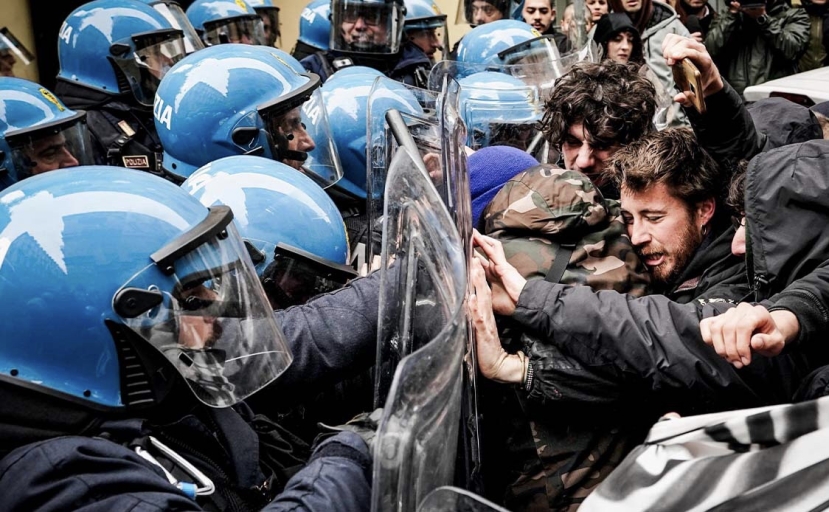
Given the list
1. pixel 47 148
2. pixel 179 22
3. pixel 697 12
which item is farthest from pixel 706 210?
pixel 697 12

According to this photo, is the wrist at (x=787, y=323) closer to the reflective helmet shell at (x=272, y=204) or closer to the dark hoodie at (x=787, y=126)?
the dark hoodie at (x=787, y=126)

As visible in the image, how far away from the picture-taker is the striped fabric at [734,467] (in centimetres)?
97

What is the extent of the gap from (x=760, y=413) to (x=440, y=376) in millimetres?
399

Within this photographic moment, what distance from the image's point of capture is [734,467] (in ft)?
3.36

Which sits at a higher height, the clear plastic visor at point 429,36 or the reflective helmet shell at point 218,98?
the reflective helmet shell at point 218,98

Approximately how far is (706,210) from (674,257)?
196 millimetres

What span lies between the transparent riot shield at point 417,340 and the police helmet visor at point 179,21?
4149 millimetres

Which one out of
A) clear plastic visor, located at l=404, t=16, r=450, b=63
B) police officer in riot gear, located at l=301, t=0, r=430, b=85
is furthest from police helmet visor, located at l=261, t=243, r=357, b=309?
clear plastic visor, located at l=404, t=16, r=450, b=63

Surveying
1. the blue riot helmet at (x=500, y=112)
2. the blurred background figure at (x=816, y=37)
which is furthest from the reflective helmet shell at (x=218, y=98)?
the blurred background figure at (x=816, y=37)

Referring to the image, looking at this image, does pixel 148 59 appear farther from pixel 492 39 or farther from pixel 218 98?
pixel 492 39

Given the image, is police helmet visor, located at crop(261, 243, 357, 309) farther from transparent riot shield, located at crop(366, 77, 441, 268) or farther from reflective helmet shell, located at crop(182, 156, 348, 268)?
transparent riot shield, located at crop(366, 77, 441, 268)

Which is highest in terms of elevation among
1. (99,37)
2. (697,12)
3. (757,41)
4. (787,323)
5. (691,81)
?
(691,81)

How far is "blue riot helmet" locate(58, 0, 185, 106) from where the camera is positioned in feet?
16.8

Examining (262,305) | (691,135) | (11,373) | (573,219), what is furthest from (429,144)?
(11,373)
